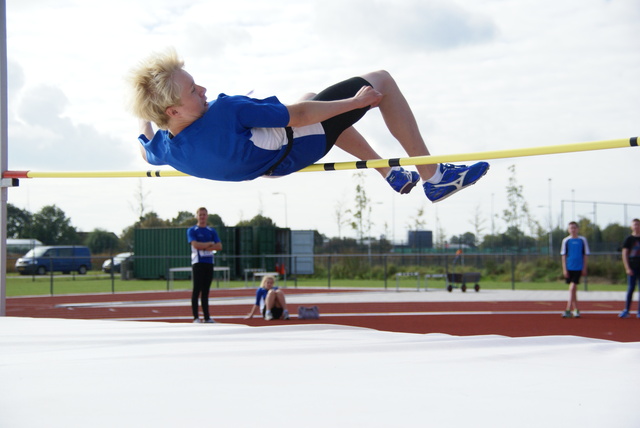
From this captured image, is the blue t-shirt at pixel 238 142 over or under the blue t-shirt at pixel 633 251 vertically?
over

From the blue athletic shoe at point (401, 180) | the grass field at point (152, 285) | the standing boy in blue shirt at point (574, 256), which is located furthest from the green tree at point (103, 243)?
the blue athletic shoe at point (401, 180)

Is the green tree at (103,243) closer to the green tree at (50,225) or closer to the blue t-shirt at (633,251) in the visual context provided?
the green tree at (50,225)

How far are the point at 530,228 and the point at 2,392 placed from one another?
2705cm

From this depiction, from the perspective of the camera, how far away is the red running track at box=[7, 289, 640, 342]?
795 centimetres

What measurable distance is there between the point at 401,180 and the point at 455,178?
28 centimetres

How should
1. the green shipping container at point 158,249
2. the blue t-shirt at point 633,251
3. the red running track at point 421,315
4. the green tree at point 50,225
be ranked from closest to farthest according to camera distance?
the red running track at point 421,315, the blue t-shirt at point 633,251, the green shipping container at point 158,249, the green tree at point 50,225

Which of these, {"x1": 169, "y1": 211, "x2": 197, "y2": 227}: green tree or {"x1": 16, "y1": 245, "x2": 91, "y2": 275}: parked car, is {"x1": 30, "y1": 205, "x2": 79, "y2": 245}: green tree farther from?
{"x1": 16, "y1": 245, "x2": 91, "y2": 275}: parked car

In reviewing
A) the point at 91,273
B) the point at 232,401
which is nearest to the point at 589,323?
the point at 232,401

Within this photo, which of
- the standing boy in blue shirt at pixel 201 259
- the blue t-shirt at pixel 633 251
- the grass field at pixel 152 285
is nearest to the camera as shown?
the standing boy in blue shirt at pixel 201 259

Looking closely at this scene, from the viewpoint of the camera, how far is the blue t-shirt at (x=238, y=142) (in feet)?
8.39

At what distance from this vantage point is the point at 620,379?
84.0 inches

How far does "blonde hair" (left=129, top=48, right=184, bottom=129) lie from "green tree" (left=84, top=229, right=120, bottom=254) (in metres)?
28.6

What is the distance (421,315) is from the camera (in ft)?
32.9

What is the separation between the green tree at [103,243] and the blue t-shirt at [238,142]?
28.4 m
